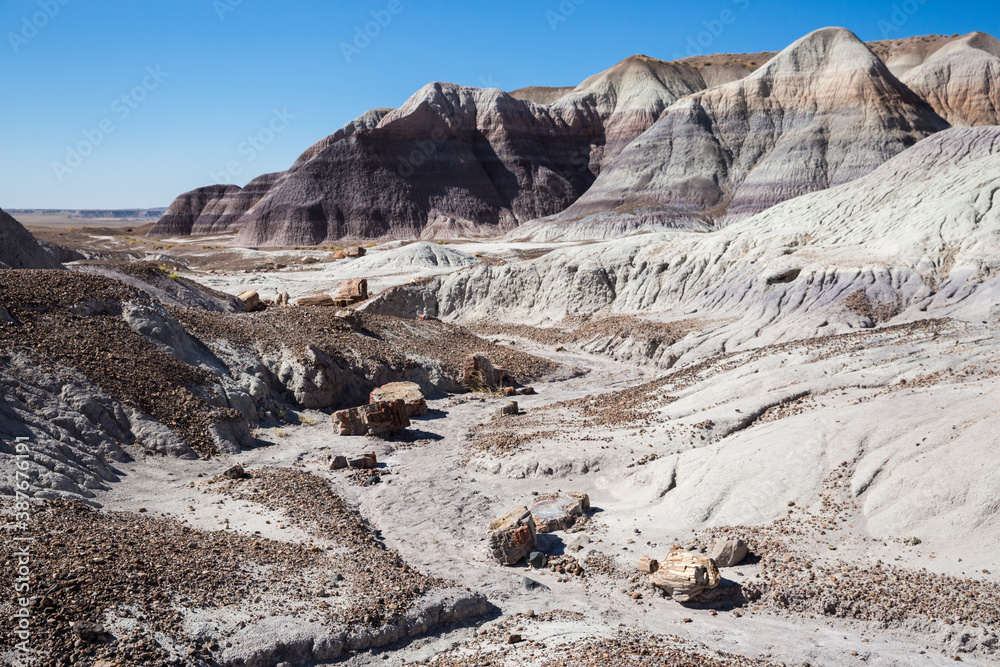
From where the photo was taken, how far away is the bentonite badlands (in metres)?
7.91

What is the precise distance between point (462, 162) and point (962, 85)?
55.8 m

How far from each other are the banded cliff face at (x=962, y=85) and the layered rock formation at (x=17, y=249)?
269ft

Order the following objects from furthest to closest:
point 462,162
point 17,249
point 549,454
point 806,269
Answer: point 462,162, point 806,269, point 17,249, point 549,454

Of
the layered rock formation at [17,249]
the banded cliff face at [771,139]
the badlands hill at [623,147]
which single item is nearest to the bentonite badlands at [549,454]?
the layered rock formation at [17,249]

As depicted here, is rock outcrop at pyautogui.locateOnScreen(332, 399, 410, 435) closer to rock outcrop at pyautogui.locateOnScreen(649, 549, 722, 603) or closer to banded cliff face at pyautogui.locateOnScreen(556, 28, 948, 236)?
rock outcrop at pyautogui.locateOnScreen(649, 549, 722, 603)

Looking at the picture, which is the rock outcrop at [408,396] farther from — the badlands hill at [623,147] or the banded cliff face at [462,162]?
the banded cliff face at [462,162]

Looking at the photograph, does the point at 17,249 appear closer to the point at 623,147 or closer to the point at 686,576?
the point at 686,576

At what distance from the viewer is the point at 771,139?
70.9 m

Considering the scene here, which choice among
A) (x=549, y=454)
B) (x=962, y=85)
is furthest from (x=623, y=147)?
(x=549, y=454)

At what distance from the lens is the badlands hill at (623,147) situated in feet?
219

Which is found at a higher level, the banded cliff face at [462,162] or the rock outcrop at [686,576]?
the banded cliff face at [462,162]

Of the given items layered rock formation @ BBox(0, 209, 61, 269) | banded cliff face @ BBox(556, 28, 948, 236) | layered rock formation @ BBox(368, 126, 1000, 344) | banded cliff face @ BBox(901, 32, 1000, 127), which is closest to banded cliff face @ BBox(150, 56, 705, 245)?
banded cliff face @ BBox(556, 28, 948, 236)

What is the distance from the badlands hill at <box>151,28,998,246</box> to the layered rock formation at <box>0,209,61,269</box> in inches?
1952

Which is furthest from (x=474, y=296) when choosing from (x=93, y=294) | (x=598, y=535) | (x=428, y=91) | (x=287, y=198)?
(x=428, y=91)
